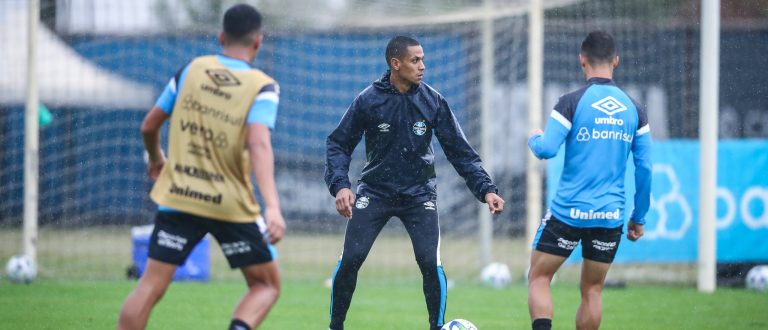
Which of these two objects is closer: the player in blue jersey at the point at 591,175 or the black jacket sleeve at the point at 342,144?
the player in blue jersey at the point at 591,175

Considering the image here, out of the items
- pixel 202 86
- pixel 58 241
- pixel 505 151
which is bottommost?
pixel 58 241

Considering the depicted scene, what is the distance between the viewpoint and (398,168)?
7867mm

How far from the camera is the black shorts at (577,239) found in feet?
23.5

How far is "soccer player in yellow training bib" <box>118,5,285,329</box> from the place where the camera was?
5.73 m

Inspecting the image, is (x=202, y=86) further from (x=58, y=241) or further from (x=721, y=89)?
(x=58, y=241)

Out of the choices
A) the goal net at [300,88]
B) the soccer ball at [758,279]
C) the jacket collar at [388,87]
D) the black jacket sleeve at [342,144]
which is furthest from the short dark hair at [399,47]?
the soccer ball at [758,279]

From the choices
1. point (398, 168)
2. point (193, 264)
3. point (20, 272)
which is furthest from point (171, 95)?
point (193, 264)

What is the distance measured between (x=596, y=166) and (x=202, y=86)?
2688 mm

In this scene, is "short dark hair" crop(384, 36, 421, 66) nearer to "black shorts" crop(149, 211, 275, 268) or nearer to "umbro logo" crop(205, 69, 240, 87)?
"umbro logo" crop(205, 69, 240, 87)

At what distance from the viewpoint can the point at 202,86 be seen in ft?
19.0

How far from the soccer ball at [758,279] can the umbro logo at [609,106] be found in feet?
20.8

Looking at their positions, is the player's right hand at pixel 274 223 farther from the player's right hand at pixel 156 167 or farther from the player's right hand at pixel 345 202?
the player's right hand at pixel 345 202

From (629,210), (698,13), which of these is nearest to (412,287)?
(629,210)

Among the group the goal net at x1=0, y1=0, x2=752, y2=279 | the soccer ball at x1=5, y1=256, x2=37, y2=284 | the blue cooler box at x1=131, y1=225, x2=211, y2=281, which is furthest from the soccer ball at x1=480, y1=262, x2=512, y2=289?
the soccer ball at x1=5, y1=256, x2=37, y2=284
